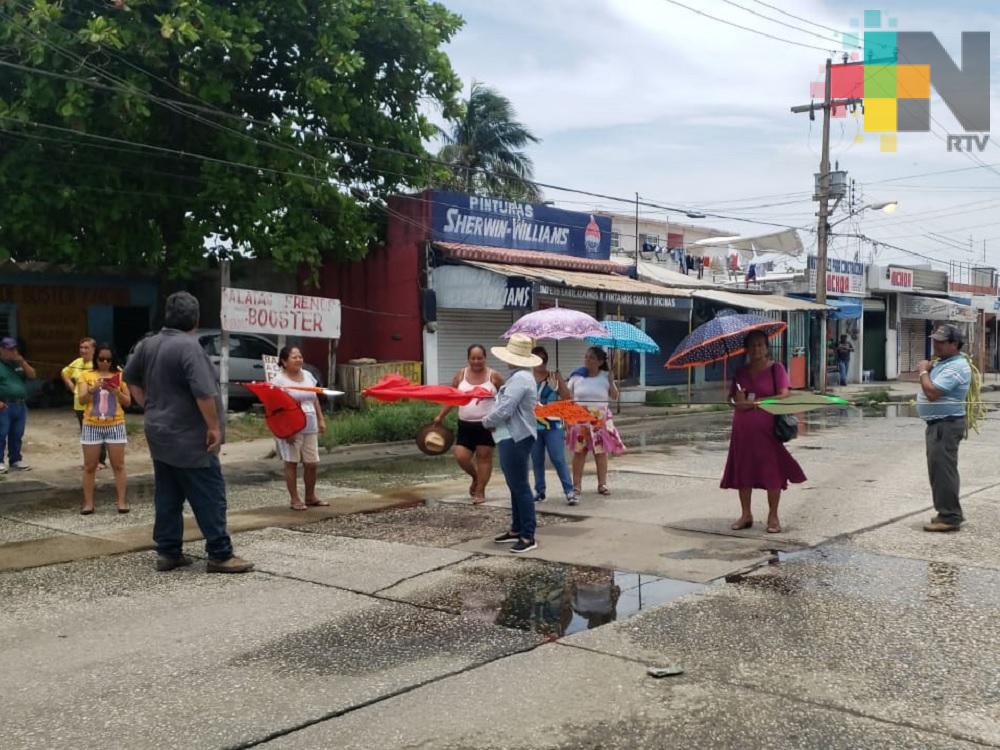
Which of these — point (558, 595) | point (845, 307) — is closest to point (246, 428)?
point (558, 595)

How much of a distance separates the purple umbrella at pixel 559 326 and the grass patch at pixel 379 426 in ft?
14.9

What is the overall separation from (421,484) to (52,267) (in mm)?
12781

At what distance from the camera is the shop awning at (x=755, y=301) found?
24.9 m

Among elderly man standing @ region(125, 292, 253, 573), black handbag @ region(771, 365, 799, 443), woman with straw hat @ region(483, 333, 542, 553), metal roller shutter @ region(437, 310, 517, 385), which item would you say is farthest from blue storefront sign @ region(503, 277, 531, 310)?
elderly man standing @ region(125, 292, 253, 573)

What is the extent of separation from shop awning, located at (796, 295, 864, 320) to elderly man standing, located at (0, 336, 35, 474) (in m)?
25.4

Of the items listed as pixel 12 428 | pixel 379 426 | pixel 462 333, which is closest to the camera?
pixel 12 428

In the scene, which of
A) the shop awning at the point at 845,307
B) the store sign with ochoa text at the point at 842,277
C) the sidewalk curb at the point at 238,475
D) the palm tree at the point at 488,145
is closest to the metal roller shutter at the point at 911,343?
the store sign with ochoa text at the point at 842,277

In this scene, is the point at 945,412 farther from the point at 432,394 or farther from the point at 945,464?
the point at 432,394

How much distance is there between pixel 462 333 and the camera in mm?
21234

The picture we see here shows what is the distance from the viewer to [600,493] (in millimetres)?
10367

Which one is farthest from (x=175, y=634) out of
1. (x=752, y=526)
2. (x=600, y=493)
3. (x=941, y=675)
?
(x=600, y=493)

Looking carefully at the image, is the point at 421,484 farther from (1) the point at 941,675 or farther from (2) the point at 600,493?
(1) the point at 941,675

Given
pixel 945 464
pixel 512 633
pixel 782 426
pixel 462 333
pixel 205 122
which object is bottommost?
pixel 512 633

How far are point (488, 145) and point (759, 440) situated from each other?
90.3 feet
